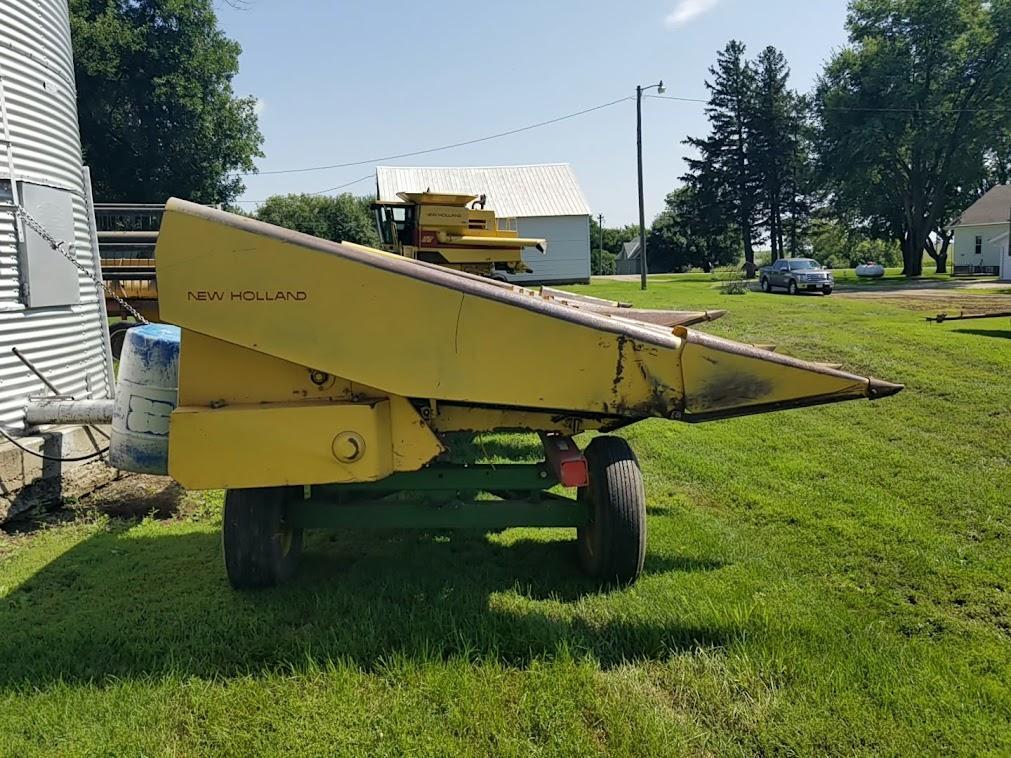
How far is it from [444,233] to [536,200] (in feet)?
85.2

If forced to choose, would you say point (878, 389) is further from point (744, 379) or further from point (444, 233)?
point (444, 233)

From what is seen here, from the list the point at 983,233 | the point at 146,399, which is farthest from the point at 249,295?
the point at 983,233

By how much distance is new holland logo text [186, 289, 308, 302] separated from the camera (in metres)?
3.24

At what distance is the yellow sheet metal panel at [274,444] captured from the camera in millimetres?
3328

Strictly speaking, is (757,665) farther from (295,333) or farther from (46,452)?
(46,452)

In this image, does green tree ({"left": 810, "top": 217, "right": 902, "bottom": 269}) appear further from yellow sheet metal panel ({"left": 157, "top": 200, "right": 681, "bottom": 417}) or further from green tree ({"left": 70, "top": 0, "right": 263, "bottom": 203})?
yellow sheet metal panel ({"left": 157, "top": 200, "right": 681, "bottom": 417})

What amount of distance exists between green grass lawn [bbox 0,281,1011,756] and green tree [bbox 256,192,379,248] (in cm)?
4909

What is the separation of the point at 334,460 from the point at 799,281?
1102 inches

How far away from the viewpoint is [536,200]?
3788 centimetres

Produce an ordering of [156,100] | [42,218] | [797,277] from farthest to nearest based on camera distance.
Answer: [156,100] → [797,277] → [42,218]

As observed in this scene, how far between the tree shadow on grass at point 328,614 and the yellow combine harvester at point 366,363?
0.72m

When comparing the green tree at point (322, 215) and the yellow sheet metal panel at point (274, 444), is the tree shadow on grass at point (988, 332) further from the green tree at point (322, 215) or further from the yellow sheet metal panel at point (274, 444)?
the green tree at point (322, 215)

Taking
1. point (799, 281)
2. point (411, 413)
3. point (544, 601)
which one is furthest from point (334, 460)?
point (799, 281)

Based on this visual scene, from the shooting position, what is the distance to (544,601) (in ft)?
12.3
